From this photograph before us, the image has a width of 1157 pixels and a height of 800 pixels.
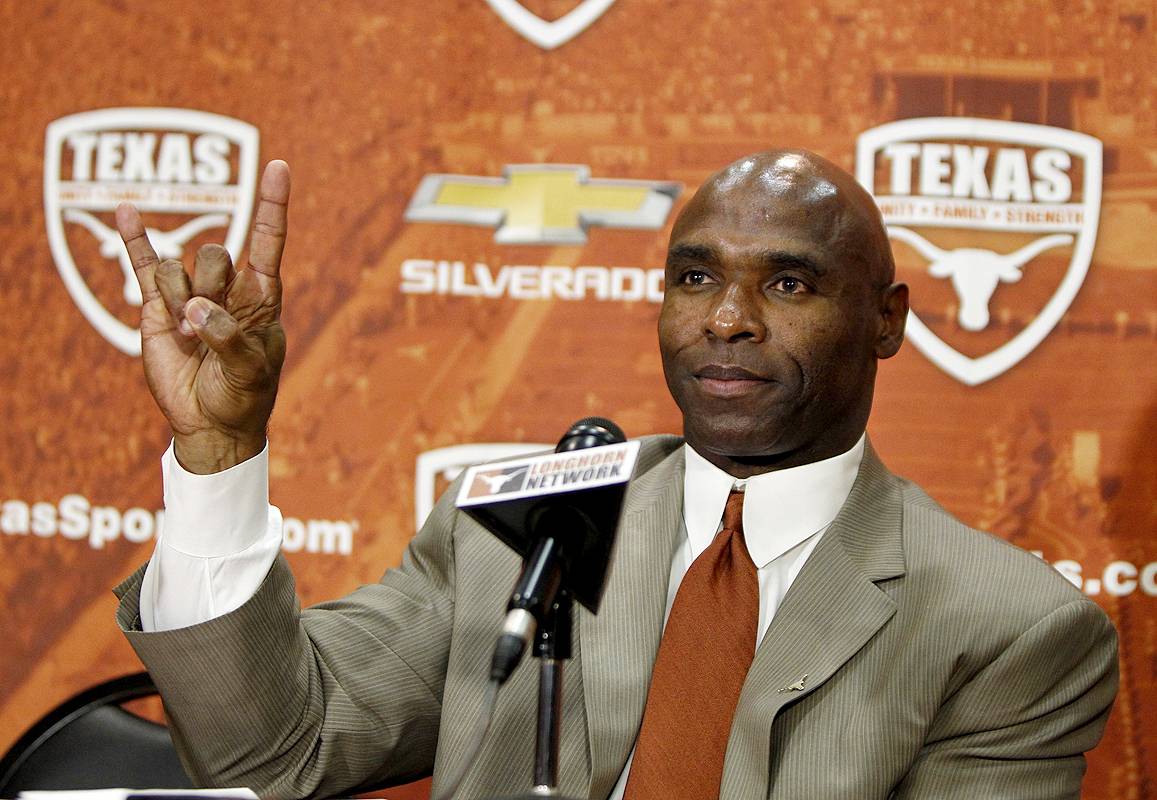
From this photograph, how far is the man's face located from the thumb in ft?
2.11

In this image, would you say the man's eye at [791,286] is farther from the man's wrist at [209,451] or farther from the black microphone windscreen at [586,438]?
the man's wrist at [209,451]

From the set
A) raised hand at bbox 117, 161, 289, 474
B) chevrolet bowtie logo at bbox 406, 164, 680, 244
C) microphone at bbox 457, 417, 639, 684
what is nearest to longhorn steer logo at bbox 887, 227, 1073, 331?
chevrolet bowtie logo at bbox 406, 164, 680, 244

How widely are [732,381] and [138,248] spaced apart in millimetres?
779

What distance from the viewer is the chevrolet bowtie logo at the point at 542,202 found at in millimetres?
2561

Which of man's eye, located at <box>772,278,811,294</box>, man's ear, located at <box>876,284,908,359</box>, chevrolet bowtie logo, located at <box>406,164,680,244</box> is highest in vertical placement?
chevrolet bowtie logo, located at <box>406,164,680,244</box>

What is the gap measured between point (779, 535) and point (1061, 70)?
1.34 m

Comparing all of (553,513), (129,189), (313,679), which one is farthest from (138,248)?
(129,189)

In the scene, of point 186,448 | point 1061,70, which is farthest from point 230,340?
point 1061,70

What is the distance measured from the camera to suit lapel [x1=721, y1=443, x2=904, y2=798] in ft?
5.20

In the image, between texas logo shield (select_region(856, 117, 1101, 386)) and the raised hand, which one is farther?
texas logo shield (select_region(856, 117, 1101, 386))

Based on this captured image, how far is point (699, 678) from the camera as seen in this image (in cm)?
166

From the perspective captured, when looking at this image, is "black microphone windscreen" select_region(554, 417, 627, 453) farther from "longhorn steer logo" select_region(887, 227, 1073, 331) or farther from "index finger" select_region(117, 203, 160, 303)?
"longhorn steer logo" select_region(887, 227, 1073, 331)

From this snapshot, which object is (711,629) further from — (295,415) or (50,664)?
(50,664)

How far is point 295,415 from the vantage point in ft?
8.57
